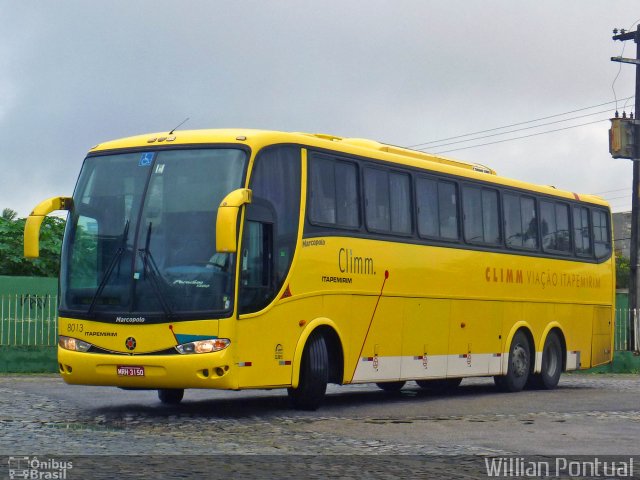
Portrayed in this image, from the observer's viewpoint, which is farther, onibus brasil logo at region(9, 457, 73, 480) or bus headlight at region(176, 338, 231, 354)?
bus headlight at region(176, 338, 231, 354)

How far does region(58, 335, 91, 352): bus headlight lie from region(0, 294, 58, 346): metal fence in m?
10.3

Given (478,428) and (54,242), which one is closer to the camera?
(478,428)

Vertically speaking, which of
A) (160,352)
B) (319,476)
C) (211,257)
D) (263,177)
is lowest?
(319,476)

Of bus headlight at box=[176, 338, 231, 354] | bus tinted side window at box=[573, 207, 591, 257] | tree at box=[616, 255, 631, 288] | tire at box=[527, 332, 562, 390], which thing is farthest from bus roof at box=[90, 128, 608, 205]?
tree at box=[616, 255, 631, 288]

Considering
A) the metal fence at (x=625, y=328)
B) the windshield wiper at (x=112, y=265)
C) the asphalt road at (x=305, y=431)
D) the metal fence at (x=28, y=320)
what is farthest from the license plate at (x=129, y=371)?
the metal fence at (x=625, y=328)

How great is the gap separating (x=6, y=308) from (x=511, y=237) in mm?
10309

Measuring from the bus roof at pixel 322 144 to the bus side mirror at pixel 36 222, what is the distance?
0.83 meters

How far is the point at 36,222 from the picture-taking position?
50.4ft

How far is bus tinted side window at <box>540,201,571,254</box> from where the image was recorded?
23.2 m

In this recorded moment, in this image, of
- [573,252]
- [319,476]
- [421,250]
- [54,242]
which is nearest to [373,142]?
[421,250]

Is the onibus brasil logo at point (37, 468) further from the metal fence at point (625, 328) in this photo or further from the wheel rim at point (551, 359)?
the metal fence at point (625, 328)

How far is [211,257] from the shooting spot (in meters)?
14.6

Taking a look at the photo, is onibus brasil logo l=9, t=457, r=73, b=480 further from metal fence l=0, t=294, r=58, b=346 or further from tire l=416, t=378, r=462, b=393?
metal fence l=0, t=294, r=58, b=346

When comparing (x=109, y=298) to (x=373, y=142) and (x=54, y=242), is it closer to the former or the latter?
(x=373, y=142)
